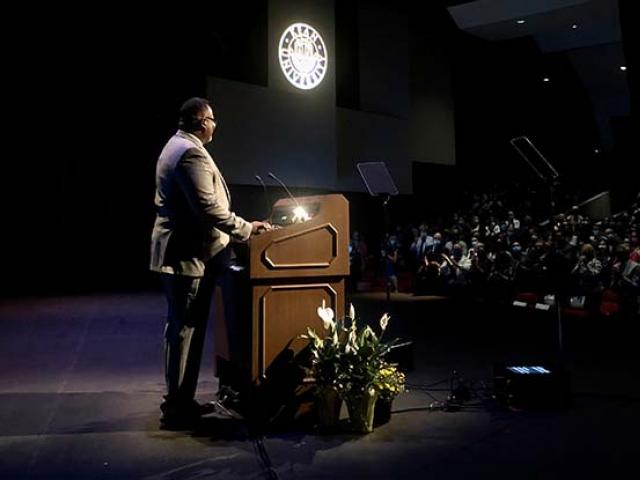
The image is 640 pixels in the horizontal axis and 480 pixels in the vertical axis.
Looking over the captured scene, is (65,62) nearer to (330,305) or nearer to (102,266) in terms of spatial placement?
(102,266)

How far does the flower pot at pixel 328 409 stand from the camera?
2732 millimetres

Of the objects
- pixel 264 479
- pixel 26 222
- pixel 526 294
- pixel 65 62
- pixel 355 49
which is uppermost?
pixel 355 49

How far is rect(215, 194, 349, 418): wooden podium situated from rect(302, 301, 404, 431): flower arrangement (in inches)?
5.3

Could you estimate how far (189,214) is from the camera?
2791 mm

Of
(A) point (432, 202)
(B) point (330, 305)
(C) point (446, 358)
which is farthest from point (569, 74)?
(B) point (330, 305)

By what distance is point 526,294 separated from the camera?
304 inches

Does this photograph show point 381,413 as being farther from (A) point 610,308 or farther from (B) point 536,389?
(A) point 610,308

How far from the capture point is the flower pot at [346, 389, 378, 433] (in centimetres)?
271

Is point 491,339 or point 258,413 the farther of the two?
point 491,339

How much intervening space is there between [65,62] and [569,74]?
45.9 ft

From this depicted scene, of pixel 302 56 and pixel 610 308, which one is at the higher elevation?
pixel 302 56

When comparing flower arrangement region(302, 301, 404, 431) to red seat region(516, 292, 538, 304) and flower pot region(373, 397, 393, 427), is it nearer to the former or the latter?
flower pot region(373, 397, 393, 427)

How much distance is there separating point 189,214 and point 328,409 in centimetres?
105

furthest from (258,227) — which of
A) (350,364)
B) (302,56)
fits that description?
(302,56)
